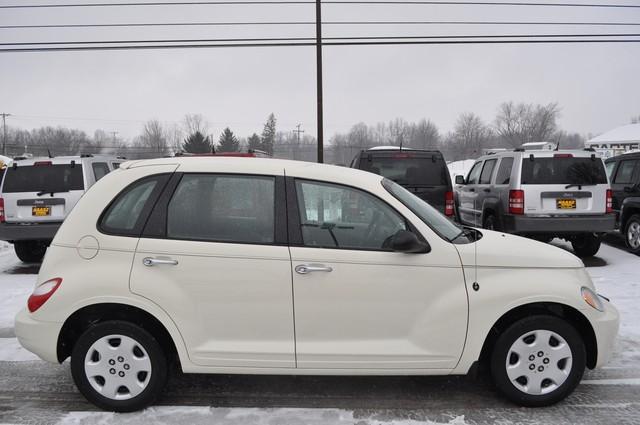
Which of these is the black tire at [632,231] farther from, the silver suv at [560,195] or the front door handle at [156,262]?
the front door handle at [156,262]

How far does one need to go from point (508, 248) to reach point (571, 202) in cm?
535

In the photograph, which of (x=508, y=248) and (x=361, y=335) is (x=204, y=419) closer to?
(x=361, y=335)

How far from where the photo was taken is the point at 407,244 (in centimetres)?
324

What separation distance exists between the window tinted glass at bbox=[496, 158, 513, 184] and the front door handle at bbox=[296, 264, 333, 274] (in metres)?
6.10

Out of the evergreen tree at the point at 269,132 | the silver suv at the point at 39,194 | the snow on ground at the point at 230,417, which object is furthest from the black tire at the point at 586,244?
the evergreen tree at the point at 269,132

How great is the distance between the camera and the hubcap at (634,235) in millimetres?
9242

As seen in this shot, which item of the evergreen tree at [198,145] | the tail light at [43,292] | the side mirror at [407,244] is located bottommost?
the tail light at [43,292]

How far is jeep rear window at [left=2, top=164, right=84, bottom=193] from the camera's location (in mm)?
8352

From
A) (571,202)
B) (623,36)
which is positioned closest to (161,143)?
(623,36)

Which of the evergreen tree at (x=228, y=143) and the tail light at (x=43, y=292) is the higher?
the evergreen tree at (x=228, y=143)

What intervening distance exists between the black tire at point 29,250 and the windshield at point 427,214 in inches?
308

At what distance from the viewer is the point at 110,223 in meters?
3.41

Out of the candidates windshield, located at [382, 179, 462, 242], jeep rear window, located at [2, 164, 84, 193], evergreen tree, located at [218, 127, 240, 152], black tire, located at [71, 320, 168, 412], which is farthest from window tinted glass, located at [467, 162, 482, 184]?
evergreen tree, located at [218, 127, 240, 152]

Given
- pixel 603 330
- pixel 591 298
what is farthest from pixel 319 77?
pixel 603 330
